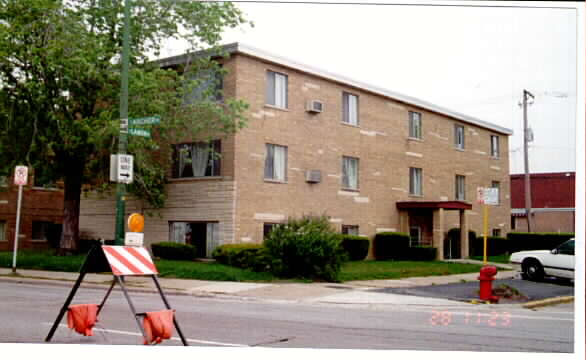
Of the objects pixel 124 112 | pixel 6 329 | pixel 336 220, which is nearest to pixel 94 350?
pixel 6 329

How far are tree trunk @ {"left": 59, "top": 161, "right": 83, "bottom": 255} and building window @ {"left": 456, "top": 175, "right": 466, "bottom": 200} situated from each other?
66.4 feet

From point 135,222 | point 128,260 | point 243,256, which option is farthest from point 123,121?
point 128,260

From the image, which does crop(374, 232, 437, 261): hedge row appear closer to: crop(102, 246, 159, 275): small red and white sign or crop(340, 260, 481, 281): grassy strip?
crop(340, 260, 481, 281): grassy strip

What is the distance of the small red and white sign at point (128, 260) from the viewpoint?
7971mm

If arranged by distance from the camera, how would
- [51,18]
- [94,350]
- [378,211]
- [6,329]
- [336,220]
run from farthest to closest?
[378,211] < [336,220] < [51,18] < [6,329] < [94,350]

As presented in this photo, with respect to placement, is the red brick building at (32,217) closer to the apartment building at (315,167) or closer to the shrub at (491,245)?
the apartment building at (315,167)

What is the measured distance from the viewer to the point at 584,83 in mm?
9508

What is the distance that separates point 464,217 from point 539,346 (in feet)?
79.4

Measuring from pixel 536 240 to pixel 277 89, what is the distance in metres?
16.3

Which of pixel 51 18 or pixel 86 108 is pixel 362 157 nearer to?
pixel 86 108

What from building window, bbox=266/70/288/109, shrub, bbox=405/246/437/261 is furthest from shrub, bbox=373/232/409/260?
building window, bbox=266/70/288/109

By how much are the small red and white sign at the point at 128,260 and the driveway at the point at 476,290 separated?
31.3 feet

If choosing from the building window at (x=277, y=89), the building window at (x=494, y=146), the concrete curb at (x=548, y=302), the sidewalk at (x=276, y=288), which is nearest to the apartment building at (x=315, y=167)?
the building window at (x=277, y=89)

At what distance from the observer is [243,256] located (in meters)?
21.8
